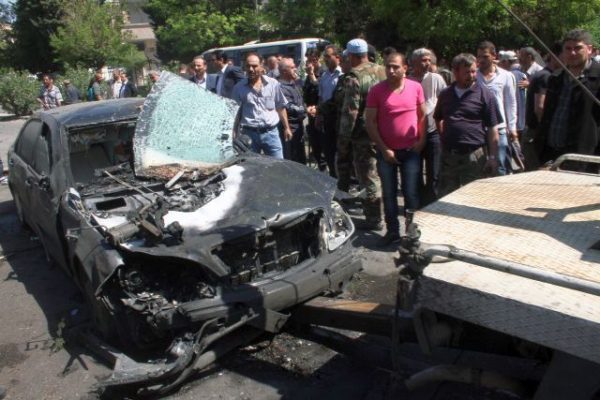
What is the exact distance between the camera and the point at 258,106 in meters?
6.48

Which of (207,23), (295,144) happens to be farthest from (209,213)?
(207,23)

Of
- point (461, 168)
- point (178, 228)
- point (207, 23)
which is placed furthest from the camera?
point (207, 23)

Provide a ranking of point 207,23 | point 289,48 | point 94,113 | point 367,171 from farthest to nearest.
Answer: point 207,23 → point 289,48 → point 367,171 → point 94,113

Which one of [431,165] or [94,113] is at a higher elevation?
[94,113]

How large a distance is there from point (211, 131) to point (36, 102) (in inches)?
759

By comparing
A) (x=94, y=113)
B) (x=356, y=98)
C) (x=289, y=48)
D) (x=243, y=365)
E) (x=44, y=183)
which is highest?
(x=289, y=48)

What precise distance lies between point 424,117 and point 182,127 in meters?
2.16

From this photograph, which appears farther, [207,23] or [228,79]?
[207,23]

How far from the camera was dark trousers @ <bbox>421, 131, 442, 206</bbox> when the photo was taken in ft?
17.7

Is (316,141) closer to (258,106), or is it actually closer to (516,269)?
(258,106)

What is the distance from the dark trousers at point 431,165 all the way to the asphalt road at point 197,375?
958 millimetres

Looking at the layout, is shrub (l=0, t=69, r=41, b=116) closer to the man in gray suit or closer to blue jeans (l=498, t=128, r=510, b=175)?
the man in gray suit

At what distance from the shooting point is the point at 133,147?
15.0 feet

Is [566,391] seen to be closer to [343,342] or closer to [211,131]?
[343,342]
